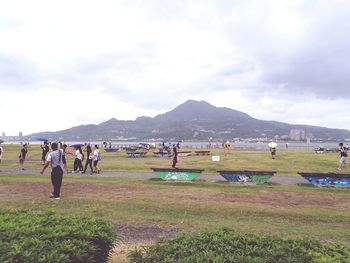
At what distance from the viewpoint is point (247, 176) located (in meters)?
22.4

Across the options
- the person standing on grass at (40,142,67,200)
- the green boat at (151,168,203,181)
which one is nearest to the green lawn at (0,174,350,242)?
the person standing on grass at (40,142,67,200)

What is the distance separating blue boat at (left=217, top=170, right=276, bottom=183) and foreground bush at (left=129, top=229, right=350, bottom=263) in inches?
648

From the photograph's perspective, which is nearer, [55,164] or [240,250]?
[240,250]

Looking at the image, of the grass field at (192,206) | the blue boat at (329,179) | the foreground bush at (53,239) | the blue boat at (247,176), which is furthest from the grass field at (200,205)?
the foreground bush at (53,239)

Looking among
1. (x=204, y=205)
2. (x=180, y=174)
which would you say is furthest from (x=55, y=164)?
(x=180, y=174)

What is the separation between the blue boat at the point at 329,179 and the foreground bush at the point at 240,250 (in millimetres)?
16943

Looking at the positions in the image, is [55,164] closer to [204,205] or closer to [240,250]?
[204,205]

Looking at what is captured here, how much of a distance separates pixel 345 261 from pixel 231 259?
4.97 feet

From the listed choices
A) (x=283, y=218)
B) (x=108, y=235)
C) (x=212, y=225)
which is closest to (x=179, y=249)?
(x=108, y=235)

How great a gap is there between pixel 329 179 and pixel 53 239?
63.1 feet

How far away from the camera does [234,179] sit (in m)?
22.8

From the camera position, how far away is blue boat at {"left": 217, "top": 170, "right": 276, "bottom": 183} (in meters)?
22.0

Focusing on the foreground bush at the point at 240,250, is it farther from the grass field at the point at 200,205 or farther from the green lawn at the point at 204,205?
the green lawn at the point at 204,205

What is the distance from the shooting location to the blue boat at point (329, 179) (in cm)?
2120
